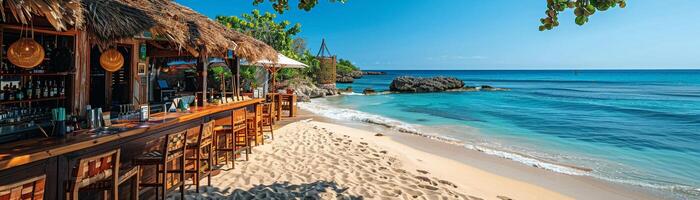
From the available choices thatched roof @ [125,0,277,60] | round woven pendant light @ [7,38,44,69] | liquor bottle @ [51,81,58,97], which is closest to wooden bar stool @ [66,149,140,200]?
thatched roof @ [125,0,277,60]

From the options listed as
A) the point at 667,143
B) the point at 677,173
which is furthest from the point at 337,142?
the point at 667,143

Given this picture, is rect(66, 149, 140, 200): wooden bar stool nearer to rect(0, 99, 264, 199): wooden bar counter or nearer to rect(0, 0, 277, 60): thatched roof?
rect(0, 99, 264, 199): wooden bar counter

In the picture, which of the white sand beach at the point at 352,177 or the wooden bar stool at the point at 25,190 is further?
the white sand beach at the point at 352,177

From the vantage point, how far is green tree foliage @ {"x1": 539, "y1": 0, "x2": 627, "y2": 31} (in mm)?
2604

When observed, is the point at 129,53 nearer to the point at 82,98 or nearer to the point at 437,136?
the point at 82,98

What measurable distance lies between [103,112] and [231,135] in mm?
1997

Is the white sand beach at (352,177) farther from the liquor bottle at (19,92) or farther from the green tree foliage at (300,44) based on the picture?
the green tree foliage at (300,44)

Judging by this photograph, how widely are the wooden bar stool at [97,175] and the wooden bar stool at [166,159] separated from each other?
0.38m

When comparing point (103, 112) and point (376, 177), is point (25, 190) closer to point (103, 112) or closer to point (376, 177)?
point (103, 112)

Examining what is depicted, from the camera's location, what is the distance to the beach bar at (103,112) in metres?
2.64

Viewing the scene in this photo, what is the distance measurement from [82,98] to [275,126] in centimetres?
495

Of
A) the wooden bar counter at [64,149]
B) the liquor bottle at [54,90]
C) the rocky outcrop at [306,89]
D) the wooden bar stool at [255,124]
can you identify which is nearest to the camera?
the wooden bar counter at [64,149]

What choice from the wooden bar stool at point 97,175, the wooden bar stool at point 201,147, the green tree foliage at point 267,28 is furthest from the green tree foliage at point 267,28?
the wooden bar stool at point 97,175

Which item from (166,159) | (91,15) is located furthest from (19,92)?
(166,159)
